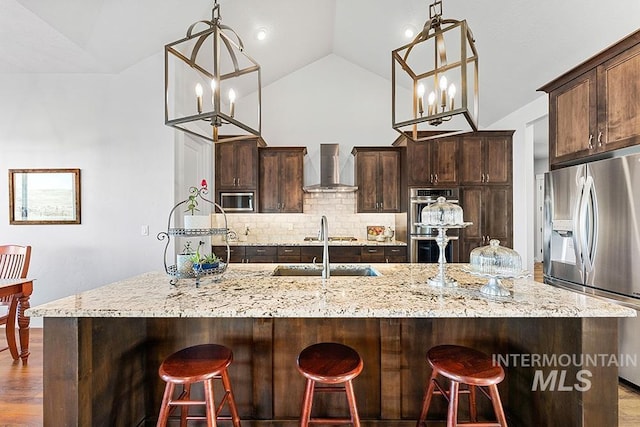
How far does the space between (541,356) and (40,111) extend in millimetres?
5289

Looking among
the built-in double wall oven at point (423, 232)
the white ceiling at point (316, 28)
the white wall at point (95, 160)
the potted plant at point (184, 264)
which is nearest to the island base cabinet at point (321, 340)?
the potted plant at point (184, 264)

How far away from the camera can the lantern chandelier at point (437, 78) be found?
1.45 meters

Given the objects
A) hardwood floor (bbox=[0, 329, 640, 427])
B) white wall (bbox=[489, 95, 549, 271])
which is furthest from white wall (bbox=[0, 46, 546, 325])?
hardwood floor (bbox=[0, 329, 640, 427])

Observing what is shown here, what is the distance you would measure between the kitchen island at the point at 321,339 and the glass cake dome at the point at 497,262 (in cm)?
13

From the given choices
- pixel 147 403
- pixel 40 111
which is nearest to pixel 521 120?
pixel 147 403

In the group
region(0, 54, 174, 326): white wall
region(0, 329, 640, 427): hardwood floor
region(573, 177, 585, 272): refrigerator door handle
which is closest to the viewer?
region(0, 329, 640, 427): hardwood floor

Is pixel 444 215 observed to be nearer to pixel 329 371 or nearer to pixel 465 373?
pixel 465 373

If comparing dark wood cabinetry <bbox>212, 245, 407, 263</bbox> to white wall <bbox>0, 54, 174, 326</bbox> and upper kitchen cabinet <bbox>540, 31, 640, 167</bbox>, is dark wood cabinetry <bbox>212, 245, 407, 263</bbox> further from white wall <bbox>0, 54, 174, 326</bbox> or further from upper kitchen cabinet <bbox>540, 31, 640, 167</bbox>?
upper kitchen cabinet <bbox>540, 31, 640, 167</bbox>

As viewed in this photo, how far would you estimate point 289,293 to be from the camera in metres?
1.55

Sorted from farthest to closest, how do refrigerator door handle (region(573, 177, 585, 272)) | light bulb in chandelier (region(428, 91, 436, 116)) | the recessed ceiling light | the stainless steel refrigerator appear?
1. the recessed ceiling light
2. refrigerator door handle (region(573, 177, 585, 272))
3. the stainless steel refrigerator
4. light bulb in chandelier (region(428, 91, 436, 116))

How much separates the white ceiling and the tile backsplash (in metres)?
2.32

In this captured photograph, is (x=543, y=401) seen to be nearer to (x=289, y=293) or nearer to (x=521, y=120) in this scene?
(x=289, y=293)

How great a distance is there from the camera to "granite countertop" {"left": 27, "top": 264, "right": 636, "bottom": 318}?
1.28m

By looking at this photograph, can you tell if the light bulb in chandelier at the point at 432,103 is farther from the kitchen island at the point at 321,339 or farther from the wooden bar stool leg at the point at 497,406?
the wooden bar stool leg at the point at 497,406
